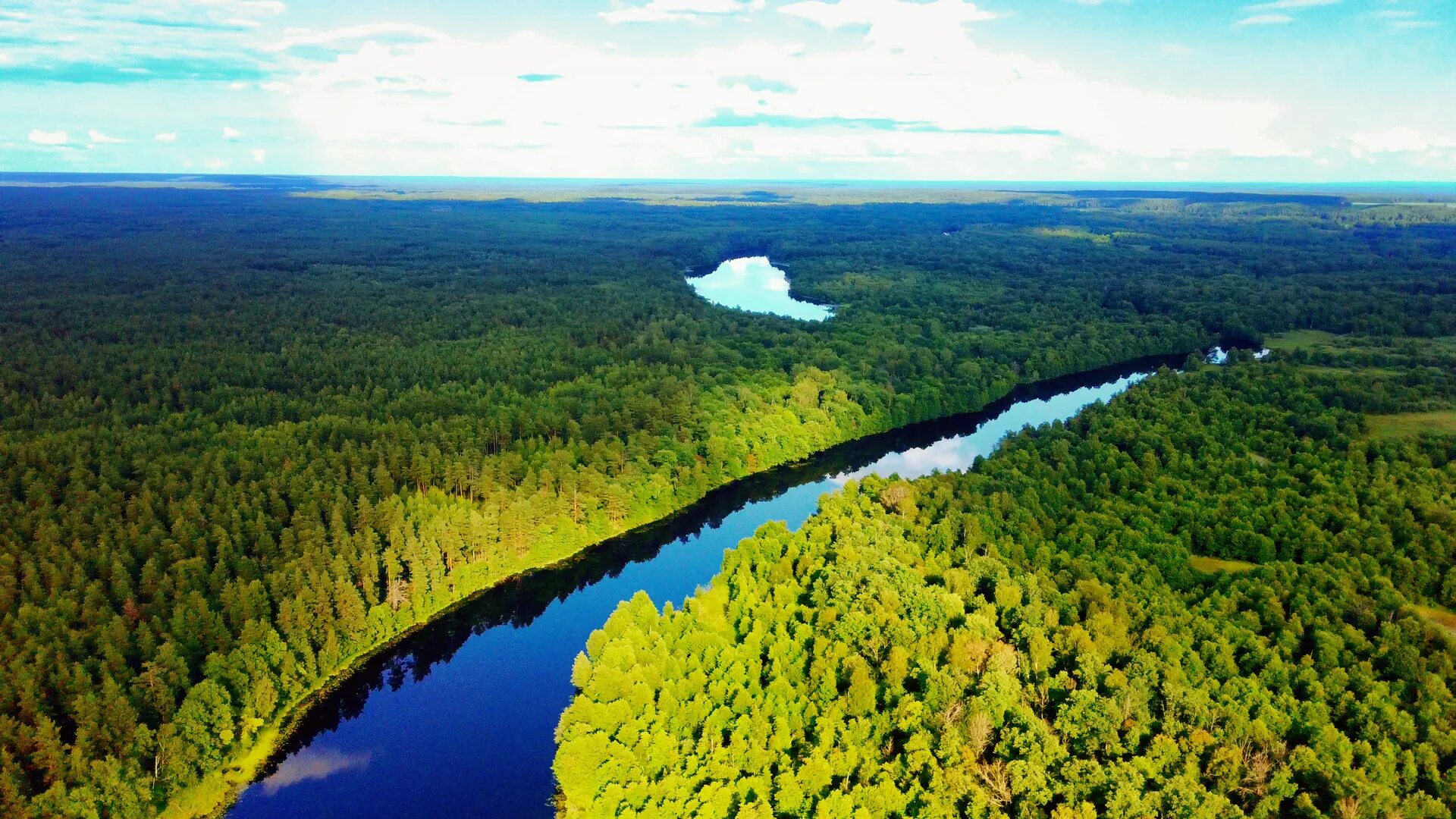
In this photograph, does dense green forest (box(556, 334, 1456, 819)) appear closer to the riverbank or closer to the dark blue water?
the dark blue water

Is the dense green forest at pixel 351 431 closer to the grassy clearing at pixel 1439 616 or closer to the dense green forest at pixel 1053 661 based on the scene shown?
the grassy clearing at pixel 1439 616

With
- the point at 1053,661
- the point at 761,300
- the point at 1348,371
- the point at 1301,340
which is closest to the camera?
the point at 1053,661

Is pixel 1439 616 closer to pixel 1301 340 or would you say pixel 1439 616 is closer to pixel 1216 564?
pixel 1216 564

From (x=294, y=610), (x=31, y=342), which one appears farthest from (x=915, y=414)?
(x=31, y=342)

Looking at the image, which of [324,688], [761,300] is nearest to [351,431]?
[324,688]

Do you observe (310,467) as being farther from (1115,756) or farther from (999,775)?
(1115,756)

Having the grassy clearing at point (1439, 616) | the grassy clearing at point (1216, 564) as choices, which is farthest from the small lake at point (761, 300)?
the grassy clearing at point (1439, 616)
